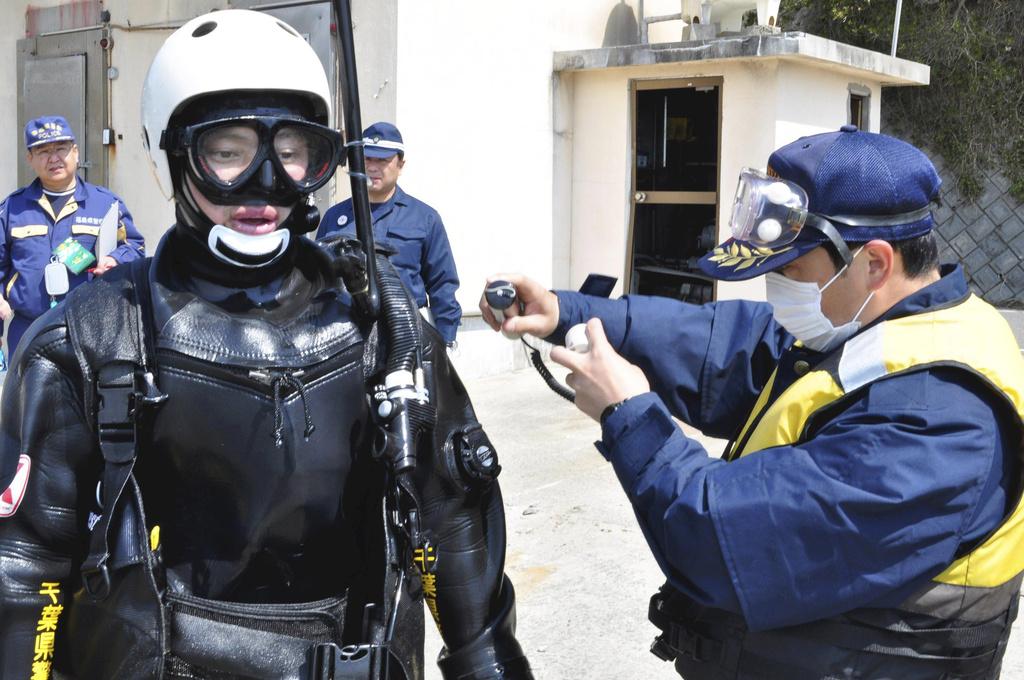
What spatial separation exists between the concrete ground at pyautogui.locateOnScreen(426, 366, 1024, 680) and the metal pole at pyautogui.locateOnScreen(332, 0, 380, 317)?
2262 millimetres

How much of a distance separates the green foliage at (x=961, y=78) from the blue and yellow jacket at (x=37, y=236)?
9.62 m

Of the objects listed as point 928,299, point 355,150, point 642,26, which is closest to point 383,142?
point 355,150

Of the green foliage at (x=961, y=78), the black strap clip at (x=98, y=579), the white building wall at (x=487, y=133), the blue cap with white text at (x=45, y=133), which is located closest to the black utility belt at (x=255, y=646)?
the black strap clip at (x=98, y=579)

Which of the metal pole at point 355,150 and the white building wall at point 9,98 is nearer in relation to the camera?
the metal pole at point 355,150

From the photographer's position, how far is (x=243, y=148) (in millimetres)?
1877

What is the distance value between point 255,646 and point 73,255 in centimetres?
416

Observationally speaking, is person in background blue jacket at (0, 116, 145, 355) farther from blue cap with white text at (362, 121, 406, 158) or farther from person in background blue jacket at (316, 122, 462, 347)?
blue cap with white text at (362, 121, 406, 158)

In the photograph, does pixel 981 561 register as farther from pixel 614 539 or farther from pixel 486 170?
pixel 486 170

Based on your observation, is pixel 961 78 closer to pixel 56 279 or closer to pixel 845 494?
pixel 56 279

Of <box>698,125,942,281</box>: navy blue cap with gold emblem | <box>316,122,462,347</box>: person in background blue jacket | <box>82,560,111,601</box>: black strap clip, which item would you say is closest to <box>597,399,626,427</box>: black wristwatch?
<box>698,125,942,281</box>: navy blue cap with gold emblem

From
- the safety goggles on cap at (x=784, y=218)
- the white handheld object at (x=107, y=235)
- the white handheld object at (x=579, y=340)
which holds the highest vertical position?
the safety goggles on cap at (x=784, y=218)

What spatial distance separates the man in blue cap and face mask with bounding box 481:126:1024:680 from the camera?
1.59 metres

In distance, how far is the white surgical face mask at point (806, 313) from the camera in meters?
1.85

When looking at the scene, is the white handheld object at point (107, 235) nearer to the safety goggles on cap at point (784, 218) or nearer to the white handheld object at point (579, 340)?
the white handheld object at point (579, 340)
